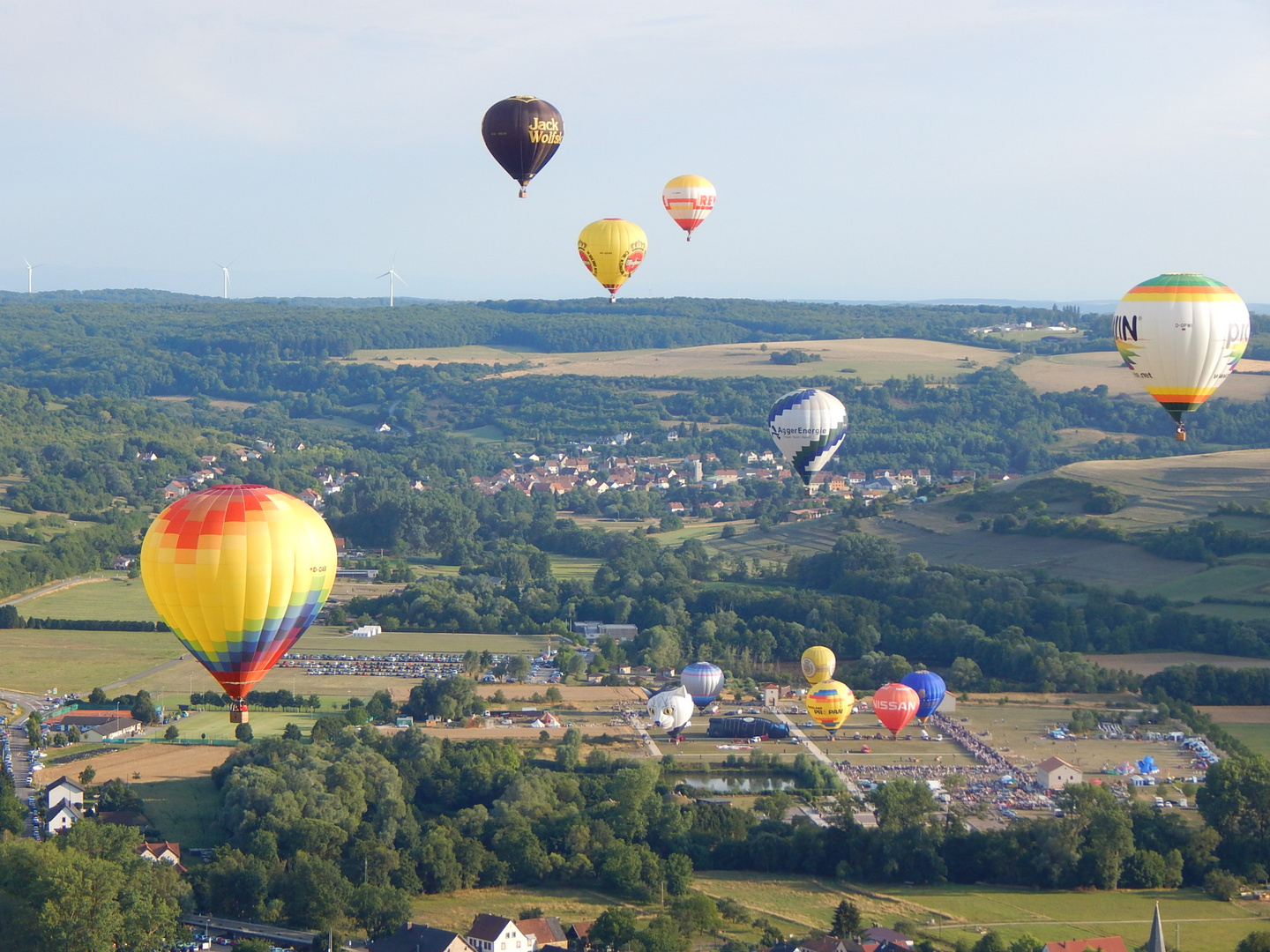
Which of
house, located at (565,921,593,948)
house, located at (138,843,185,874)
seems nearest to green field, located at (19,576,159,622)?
house, located at (138,843,185,874)

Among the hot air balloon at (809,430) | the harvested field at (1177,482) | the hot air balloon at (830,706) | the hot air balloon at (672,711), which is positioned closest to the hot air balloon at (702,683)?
the hot air balloon at (672,711)

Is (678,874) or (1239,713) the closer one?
(678,874)

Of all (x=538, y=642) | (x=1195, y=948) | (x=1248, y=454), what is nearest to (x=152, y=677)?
(x=538, y=642)

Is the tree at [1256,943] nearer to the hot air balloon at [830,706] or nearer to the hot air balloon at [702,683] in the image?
the hot air balloon at [830,706]

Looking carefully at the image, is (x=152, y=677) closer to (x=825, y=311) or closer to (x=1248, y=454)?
(x=1248, y=454)

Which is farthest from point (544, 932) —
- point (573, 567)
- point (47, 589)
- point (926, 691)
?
point (573, 567)

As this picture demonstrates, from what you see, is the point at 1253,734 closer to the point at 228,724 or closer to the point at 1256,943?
the point at 1256,943
